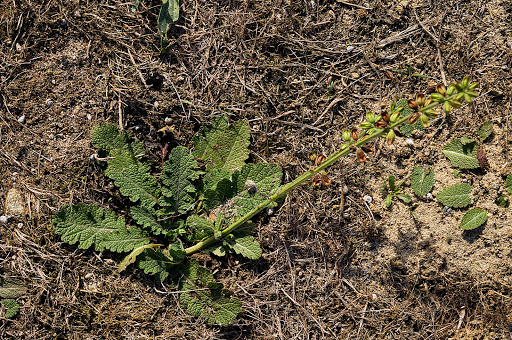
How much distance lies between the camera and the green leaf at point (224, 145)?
10.1 feet

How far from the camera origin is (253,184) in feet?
9.89

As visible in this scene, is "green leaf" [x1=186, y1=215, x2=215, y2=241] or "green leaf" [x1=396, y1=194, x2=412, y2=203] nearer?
"green leaf" [x1=186, y1=215, x2=215, y2=241]

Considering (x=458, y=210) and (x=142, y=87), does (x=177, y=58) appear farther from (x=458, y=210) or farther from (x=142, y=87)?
(x=458, y=210)

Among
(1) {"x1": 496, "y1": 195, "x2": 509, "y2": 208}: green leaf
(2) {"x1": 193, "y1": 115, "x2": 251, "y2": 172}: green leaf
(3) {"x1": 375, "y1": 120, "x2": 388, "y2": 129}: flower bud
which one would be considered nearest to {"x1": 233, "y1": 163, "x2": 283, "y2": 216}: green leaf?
(2) {"x1": 193, "y1": 115, "x2": 251, "y2": 172}: green leaf

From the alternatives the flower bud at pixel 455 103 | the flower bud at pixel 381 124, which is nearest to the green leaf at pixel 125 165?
the flower bud at pixel 381 124

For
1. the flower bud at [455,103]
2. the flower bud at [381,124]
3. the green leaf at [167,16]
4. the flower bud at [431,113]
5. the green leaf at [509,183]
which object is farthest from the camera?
the green leaf at [167,16]

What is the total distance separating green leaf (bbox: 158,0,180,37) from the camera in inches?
123

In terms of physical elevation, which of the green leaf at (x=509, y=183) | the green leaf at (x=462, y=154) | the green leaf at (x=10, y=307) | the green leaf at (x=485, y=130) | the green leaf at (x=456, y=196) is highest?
the green leaf at (x=485, y=130)

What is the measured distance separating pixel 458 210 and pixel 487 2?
5.35 ft

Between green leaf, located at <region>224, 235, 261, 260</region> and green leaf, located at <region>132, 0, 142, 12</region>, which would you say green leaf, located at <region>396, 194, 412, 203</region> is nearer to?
green leaf, located at <region>224, 235, 261, 260</region>

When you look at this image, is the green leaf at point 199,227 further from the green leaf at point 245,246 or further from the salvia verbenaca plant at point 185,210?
the green leaf at point 245,246

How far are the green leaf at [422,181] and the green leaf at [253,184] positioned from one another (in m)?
1.04

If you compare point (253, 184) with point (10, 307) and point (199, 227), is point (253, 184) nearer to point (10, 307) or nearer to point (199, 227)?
point (199, 227)

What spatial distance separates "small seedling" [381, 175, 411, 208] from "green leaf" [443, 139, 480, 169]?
421 mm
